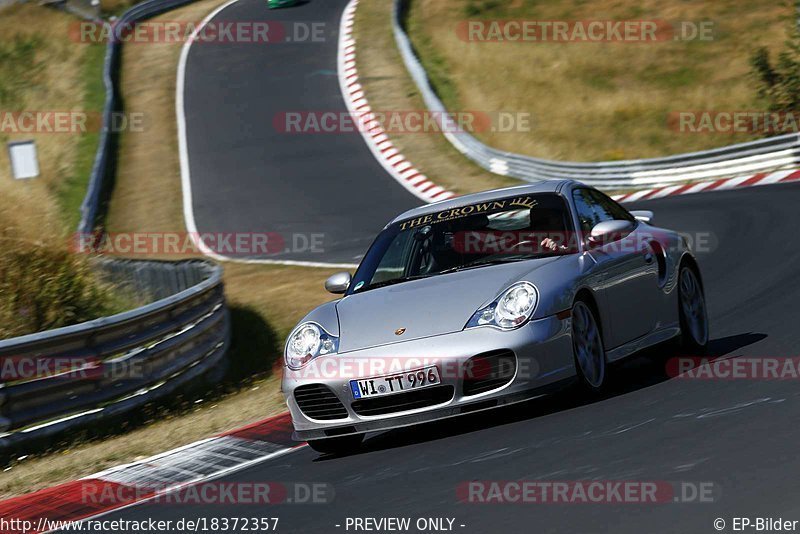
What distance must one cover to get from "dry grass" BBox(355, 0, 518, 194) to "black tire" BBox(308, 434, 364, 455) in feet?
55.3

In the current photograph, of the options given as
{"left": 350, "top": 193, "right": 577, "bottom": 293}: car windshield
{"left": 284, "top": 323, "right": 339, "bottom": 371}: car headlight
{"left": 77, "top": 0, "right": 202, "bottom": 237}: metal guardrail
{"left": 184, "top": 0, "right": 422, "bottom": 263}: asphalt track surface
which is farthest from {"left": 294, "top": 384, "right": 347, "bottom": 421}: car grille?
{"left": 77, "top": 0, "right": 202, "bottom": 237}: metal guardrail

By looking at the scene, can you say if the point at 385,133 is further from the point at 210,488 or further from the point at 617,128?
the point at 210,488

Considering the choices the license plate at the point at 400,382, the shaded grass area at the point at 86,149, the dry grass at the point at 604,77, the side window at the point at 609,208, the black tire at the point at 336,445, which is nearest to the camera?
the license plate at the point at 400,382

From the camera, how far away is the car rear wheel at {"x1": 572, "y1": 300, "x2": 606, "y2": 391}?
730 cm

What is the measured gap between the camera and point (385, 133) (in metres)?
29.7

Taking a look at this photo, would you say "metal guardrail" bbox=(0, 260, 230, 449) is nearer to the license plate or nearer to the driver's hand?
the license plate

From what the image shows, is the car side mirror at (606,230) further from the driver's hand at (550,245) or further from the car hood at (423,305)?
the car hood at (423,305)

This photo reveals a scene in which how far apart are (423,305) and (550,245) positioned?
1005 millimetres

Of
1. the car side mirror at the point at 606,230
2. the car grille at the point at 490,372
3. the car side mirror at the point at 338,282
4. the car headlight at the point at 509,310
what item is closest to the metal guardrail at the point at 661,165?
the car side mirror at the point at 606,230

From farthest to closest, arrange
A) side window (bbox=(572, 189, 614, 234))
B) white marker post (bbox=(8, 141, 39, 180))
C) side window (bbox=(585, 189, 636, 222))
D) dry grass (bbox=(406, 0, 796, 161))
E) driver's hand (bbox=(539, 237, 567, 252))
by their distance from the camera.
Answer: dry grass (bbox=(406, 0, 796, 161)) → white marker post (bbox=(8, 141, 39, 180)) → side window (bbox=(585, 189, 636, 222)) → side window (bbox=(572, 189, 614, 234)) → driver's hand (bbox=(539, 237, 567, 252))

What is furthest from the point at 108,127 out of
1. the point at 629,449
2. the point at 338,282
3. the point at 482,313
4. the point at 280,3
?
the point at 629,449

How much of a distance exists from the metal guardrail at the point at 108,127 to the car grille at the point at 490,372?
18.9m

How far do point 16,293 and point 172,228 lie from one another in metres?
12.8

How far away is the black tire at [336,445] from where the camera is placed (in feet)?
24.7
